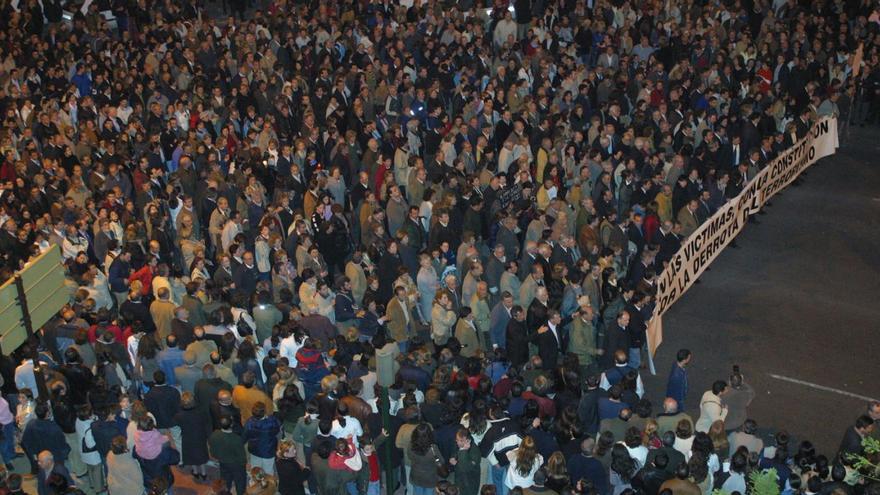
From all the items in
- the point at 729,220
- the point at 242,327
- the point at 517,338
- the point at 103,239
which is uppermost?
the point at 103,239

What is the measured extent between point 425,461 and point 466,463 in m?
0.39

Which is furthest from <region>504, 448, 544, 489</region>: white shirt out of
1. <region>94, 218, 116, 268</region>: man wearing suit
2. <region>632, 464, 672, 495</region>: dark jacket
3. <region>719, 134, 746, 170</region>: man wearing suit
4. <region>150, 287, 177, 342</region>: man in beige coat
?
<region>719, 134, 746, 170</region>: man wearing suit

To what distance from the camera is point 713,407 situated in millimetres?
11484

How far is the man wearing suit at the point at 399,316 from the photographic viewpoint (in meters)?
13.3

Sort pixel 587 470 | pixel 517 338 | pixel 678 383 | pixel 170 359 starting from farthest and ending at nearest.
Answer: pixel 517 338, pixel 678 383, pixel 170 359, pixel 587 470

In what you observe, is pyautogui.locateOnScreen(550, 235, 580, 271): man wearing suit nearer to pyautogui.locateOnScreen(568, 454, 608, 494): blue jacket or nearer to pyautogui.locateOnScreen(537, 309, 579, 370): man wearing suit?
pyautogui.locateOnScreen(537, 309, 579, 370): man wearing suit

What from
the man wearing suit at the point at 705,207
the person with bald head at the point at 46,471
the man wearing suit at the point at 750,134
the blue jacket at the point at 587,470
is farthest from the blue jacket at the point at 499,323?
the man wearing suit at the point at 750,134

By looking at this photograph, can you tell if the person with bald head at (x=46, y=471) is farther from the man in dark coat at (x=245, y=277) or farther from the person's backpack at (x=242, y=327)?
the man in dark coat at (x=245, y=277)

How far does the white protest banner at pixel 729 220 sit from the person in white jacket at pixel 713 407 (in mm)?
2711

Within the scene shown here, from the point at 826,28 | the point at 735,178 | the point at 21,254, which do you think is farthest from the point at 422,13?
the point at 21,254

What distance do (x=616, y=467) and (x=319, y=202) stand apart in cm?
745

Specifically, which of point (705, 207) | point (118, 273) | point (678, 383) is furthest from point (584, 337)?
point (118, 273)

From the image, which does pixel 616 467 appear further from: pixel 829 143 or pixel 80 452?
pixel 829 143

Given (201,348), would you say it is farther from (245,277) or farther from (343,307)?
(245,277)
